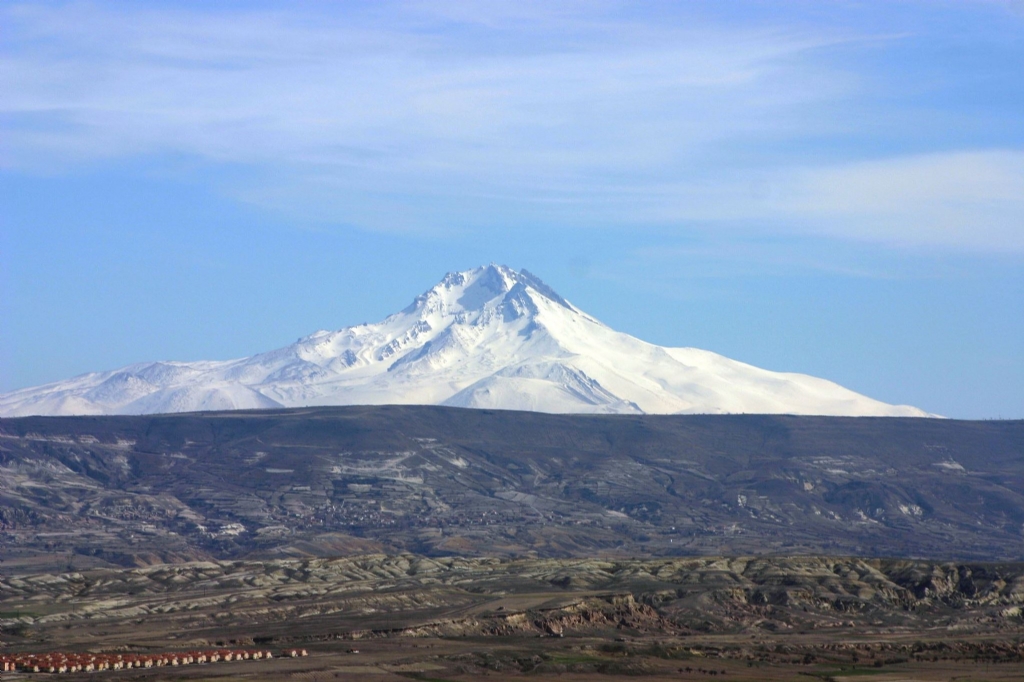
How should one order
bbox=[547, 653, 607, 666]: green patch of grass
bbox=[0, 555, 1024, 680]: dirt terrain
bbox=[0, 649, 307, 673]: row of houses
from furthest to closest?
bbox=[547, 653, 607, 666]: green patch of grass, bbox=[0, 555, 1024, 680]: dirt terrain, bbox=[0, 649, 307, 673]: row of houses

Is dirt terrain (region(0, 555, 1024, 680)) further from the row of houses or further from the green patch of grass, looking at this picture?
the row of houses

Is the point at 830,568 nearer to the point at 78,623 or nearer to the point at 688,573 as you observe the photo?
the point at 688,573

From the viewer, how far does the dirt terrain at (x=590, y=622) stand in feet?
437

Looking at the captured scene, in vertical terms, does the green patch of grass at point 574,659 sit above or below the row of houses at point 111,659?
below

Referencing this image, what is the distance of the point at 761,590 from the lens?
181375mm

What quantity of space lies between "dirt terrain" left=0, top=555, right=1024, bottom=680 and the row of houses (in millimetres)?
3984

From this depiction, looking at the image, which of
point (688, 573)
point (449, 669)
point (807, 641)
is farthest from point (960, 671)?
point (688, 573)

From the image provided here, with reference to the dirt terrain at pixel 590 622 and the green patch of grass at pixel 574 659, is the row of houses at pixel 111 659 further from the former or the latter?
the green patch of grass at pixel 574 659

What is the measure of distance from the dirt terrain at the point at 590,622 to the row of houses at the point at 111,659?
3.98 m

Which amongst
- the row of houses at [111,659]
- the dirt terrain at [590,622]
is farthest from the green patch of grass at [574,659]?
the row of houses at [111,659]

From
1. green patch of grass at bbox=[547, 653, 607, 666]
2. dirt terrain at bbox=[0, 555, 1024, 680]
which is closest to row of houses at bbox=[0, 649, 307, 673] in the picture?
dirt terrain at bbox=[0, 555, 1024, 680]

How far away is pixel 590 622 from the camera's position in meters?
163

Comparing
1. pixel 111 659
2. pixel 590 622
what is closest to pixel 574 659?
pixel 590 622

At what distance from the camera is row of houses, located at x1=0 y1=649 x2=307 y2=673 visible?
4914 inches
